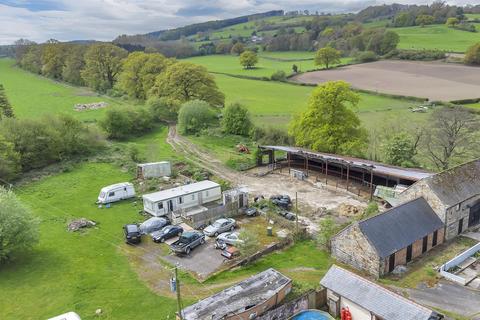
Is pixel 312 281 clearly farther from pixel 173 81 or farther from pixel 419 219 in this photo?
pixel 173 81

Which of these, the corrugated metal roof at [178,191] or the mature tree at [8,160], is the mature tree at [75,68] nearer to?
the mature tree at [8,160]

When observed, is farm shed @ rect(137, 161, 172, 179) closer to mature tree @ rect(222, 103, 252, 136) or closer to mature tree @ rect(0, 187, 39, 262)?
mature tree @ rect(0, 187, 39, 262)

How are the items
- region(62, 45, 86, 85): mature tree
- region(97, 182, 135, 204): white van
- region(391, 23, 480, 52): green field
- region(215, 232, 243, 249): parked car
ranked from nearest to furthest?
region(215, 232, 243, 249): parked car → region(97, 182, 135, 204): white van → region(62, 45, 86, 85): mature tree → region(391, 23, 480, 52): green field

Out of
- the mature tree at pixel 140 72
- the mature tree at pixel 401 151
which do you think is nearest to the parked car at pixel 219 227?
the mature tree at pixel 401 151

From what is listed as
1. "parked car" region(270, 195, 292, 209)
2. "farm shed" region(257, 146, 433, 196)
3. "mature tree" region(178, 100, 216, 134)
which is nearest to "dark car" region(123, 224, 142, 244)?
"parked car" region(270, 195, 292, 209)

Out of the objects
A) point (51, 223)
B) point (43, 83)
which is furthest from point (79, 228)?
point (43, 83)

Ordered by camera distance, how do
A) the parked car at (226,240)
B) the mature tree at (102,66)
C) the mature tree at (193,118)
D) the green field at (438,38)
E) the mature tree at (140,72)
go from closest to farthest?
the parked car at (226,240), the mature tree at (193,118), the mature tree at (140,72), the mature tree at (102,66), the green field at (438,38)
